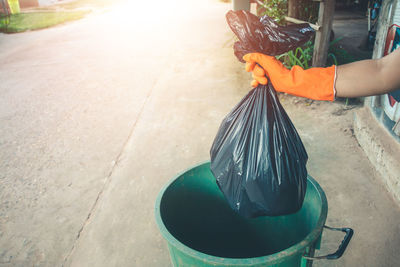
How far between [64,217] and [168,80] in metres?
2.73

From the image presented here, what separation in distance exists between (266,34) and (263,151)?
0.42 m

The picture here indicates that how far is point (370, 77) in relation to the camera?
0.89 metres

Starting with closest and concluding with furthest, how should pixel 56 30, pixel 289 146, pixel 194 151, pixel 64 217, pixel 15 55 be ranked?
pixel 289 146 → pixel 64 217 → pixel 194 151 → pixel 15 55 → pixel 56 30

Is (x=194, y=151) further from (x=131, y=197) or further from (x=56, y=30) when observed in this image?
(x=56, y=30)

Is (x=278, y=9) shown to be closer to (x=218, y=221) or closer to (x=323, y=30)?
(x=323, y=30)

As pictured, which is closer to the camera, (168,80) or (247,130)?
(247,130)

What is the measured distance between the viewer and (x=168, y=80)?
176 inches

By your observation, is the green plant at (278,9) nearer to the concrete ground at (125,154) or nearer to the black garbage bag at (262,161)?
the concrete ground at (125,154)

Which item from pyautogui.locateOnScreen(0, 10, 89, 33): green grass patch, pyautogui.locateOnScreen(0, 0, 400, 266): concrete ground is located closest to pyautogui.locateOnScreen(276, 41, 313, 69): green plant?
pyautogui.locateOnScreen(0, 0, 400, 266): concrete ground

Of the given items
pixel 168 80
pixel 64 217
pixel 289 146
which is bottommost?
pixel 64 217

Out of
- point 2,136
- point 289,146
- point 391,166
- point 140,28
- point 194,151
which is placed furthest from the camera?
point 140,28

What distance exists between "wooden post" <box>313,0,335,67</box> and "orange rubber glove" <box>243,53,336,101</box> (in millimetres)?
2369

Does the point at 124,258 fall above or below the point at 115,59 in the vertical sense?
below

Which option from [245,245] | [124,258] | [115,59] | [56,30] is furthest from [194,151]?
[56,30]
